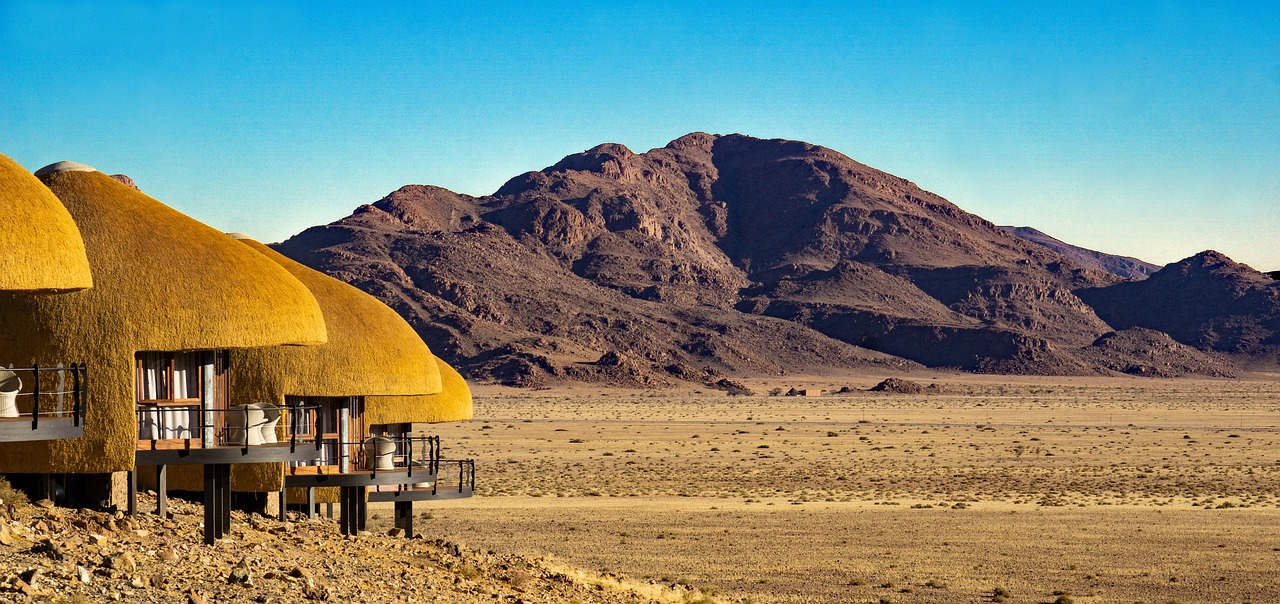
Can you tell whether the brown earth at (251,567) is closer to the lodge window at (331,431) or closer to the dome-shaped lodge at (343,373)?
the lodge window at (331,431)

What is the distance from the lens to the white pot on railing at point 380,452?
27.2 m

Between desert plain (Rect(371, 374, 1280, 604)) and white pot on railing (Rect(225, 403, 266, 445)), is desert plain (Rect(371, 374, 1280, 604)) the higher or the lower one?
the lower one

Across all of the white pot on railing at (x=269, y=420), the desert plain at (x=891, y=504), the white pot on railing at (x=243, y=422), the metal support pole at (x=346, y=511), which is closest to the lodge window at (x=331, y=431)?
the metal support pole at (x=346, y=511)

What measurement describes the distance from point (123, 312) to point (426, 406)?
11062 millimetres

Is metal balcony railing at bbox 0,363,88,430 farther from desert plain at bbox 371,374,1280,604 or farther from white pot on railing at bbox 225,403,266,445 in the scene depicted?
desert plain at bbox 371,374,1280,604

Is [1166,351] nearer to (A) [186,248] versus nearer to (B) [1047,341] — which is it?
(B) [1047,341]

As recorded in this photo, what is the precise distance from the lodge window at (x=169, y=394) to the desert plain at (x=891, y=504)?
11.8 metres

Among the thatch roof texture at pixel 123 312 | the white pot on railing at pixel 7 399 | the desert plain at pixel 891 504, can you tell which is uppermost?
the thatch roof texture at pixel 123 312

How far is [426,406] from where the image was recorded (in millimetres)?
29922

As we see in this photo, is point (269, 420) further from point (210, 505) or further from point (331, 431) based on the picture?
point (331, 431)

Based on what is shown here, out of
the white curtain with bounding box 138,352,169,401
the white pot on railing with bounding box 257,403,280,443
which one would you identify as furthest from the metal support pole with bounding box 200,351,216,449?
the white pot on railing with bounding box 257,403,280,443

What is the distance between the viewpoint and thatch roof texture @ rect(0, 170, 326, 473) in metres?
19.2

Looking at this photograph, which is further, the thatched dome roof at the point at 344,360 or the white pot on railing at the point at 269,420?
the thatched dome roof at the point at 344,360

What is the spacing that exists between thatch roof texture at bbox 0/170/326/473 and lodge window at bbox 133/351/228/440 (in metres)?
1.12
